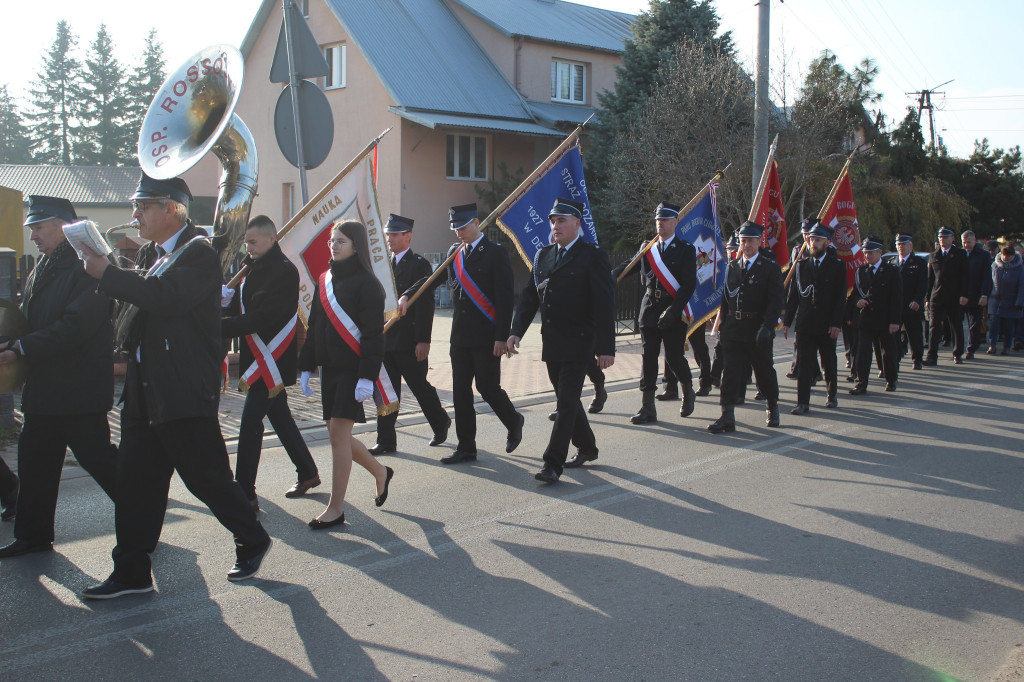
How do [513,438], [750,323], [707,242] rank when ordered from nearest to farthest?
[513,438] < [750,323] < [707,242]

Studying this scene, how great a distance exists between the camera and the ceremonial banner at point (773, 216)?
36.5 feet

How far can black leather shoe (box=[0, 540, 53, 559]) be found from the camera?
16.1ft

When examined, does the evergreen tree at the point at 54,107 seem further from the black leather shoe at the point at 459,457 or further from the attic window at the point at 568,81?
the black leather shoe at the point at 459,457

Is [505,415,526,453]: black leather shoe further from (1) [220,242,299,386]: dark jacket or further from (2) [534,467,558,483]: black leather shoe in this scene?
(1) [220,242,299,386]: dark jacket

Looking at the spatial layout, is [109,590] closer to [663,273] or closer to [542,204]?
[542,204]

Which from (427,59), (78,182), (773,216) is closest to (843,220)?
(773,216)

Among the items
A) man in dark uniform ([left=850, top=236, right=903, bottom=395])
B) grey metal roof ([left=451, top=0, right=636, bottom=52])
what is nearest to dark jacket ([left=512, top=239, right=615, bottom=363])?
man in dark uniform ([left=850, top=236, right=903, bottom=395])

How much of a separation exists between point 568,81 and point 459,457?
→ 2665 cm

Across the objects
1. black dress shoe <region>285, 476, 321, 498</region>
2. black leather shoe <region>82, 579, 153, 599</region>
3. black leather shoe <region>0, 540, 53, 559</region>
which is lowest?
black leather shoe <region>82, 579, 153, 599</region>

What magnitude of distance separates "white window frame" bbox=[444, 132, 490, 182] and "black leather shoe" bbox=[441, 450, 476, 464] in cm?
2172

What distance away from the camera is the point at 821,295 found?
32.0ft

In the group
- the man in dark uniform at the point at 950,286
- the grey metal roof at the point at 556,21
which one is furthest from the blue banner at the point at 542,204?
the grey metal roof at the point at 556,21

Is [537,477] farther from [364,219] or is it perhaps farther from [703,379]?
[703,379]

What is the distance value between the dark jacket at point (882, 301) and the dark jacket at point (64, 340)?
864 centimetres
